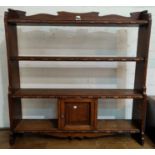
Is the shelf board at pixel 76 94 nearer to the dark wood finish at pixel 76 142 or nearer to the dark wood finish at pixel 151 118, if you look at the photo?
the dark wood finish at pixel 151 118

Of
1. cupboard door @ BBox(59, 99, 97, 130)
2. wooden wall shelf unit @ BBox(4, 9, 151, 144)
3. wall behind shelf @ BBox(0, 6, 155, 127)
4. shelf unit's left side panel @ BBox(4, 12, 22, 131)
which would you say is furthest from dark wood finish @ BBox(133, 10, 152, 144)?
shelf unit's left side panel @ BBox(4, 12, 22, 131)

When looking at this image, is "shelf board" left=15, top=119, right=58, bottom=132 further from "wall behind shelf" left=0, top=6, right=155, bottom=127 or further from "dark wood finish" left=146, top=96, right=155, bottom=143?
"dark wood finish" left=146, top=96, right=155, bottom=143

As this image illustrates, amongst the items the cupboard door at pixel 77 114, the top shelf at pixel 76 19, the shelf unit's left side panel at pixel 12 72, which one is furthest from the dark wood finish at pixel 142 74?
the shelf unit's left side panel at pixel 12 72

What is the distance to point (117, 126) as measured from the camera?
2332mm

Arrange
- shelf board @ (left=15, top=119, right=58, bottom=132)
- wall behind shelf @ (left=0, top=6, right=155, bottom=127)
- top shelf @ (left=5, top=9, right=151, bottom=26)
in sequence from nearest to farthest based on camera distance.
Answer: top shelf @ (left=5, top=9, right=151, bottom=26), shelf board @ (left=15, top=119, right=58, bottom=132), wall behind shelf @ (left=0, top=6, right=155, bottom=127)

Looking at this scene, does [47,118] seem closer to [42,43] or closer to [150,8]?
[42,43]

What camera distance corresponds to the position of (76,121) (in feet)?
7.31

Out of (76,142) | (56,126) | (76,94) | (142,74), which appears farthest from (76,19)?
(76,142)

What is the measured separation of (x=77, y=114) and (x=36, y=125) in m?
0.51

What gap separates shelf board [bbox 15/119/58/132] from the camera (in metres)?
2.25

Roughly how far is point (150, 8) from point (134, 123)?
1.34 m

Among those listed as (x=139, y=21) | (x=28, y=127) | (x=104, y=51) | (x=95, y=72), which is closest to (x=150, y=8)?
(x=139, y=21)

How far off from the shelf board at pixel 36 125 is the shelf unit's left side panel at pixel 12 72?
75 mm

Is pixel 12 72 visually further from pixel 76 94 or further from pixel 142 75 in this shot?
pixel 142 75
